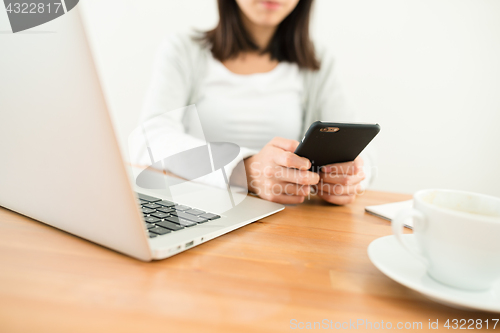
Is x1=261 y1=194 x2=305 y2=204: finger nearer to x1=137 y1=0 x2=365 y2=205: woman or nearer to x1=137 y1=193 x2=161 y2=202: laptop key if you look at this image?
x1=137 y1=193 x2=161 y2=202: laptop key

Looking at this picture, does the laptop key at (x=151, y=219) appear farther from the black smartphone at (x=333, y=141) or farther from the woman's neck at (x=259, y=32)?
the woman's neck at (x=259, y=32)

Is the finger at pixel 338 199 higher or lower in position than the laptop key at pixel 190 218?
lower

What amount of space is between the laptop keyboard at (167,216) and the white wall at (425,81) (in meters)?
1.35

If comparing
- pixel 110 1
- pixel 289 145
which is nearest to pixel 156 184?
pixel 289 145

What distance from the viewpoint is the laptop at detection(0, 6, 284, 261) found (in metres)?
0.23

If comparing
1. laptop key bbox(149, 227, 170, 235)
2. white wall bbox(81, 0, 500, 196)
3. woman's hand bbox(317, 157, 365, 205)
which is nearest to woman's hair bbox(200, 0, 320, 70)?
white wall bbox(81, 0, 500, 196)

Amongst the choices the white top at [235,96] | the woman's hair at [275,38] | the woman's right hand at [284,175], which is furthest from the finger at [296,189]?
the woman's hair at [275,38]

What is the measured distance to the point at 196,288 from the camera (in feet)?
0.84

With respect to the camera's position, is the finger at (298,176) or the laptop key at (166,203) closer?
the laptop key at (166,203)

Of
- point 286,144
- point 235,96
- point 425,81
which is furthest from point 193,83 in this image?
point 425,81

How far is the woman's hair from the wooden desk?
0.81 m

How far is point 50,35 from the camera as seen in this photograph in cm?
22

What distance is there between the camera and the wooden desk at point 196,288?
0.21 m

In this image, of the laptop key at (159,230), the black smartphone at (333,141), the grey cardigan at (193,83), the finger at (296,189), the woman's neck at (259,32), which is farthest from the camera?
the woman's neck at (259,32)
